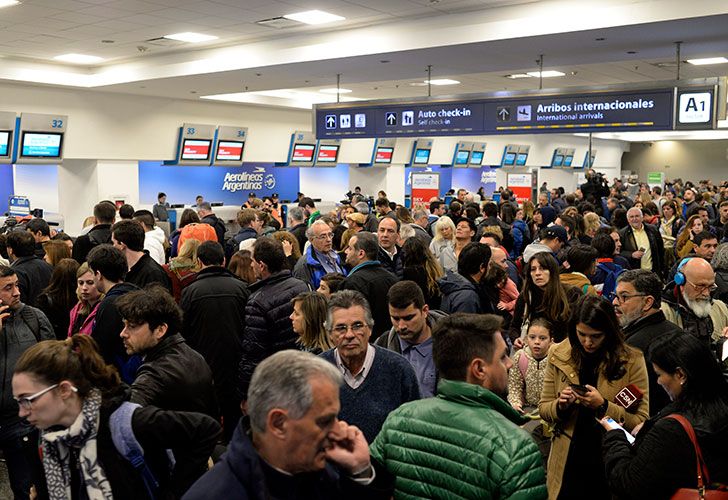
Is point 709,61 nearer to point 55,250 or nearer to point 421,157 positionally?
point 55,250

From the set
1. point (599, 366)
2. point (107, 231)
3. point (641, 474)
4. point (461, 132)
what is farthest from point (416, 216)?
point (641, 474)

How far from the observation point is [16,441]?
4133 mm

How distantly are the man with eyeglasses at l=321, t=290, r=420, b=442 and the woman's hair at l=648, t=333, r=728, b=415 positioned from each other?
3.52ft

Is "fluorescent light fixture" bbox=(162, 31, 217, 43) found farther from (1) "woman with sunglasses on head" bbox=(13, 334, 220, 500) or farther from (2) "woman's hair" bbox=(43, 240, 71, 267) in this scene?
(1) "woman with sunglasses on head" bbox=(13, 334, 220, 500)

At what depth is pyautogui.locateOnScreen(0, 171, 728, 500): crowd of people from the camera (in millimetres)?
2023

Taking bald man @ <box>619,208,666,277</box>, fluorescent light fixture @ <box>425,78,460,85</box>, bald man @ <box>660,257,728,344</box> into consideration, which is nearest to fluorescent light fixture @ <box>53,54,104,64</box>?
fluorescent light fixture @ <box>425,78,460,85</box>

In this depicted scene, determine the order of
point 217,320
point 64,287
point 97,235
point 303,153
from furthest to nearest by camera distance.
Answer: point 303,153
point 97,235
point 64,287
point 217,320

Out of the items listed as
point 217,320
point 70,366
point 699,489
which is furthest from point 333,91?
point 699,489

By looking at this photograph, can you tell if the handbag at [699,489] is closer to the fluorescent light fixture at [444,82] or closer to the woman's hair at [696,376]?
the woman's hair at [696,376]

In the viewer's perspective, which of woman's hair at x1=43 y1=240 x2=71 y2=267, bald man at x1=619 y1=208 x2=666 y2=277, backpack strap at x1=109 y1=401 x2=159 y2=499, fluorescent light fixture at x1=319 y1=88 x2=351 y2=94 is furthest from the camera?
fluorescent light fixture at x1=319 y1=88 x2=351 y2=94

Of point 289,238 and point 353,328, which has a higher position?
point 289,238

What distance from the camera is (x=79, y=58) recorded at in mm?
11773

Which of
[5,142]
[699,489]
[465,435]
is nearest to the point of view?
[465,435]

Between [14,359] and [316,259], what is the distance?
112 inches
